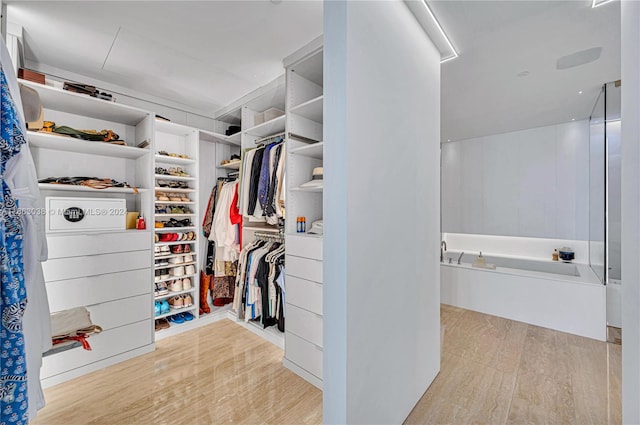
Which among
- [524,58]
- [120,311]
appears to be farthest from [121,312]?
[524,58]

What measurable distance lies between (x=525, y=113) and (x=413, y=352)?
10.7 feet

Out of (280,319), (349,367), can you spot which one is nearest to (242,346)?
(280,319)

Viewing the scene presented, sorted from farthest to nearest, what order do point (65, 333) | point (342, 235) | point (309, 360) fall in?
point (309, 360) → point (65, 333) → point (342, 235)

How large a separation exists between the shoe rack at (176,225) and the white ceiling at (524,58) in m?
2.61

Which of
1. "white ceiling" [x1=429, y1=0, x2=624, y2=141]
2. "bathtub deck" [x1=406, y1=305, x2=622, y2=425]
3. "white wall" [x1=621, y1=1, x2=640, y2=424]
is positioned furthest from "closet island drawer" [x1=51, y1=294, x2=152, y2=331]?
"white ceiling" [x1=429, y1=0, x2=624, y2=141]

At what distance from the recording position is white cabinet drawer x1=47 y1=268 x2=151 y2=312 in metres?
2.00

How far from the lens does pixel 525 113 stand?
332 cm

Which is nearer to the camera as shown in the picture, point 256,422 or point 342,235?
point 342,235

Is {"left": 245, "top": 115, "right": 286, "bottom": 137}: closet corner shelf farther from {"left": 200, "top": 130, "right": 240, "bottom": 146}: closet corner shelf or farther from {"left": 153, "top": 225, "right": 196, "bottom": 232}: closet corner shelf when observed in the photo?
{"left": 153, "top": 225, "right": 196, "bottom": 232}: closet corner shelf

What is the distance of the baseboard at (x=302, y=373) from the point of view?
6.53 ft

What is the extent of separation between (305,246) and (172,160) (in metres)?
1.82

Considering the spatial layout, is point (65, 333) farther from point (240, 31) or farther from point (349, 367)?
point (240, 31)

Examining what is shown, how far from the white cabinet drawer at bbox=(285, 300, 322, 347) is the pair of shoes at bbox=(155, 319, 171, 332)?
138 centimetres

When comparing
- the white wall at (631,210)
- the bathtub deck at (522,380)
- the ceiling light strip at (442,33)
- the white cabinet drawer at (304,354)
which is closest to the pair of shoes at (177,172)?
the white cabinet drawer at (304,354)
